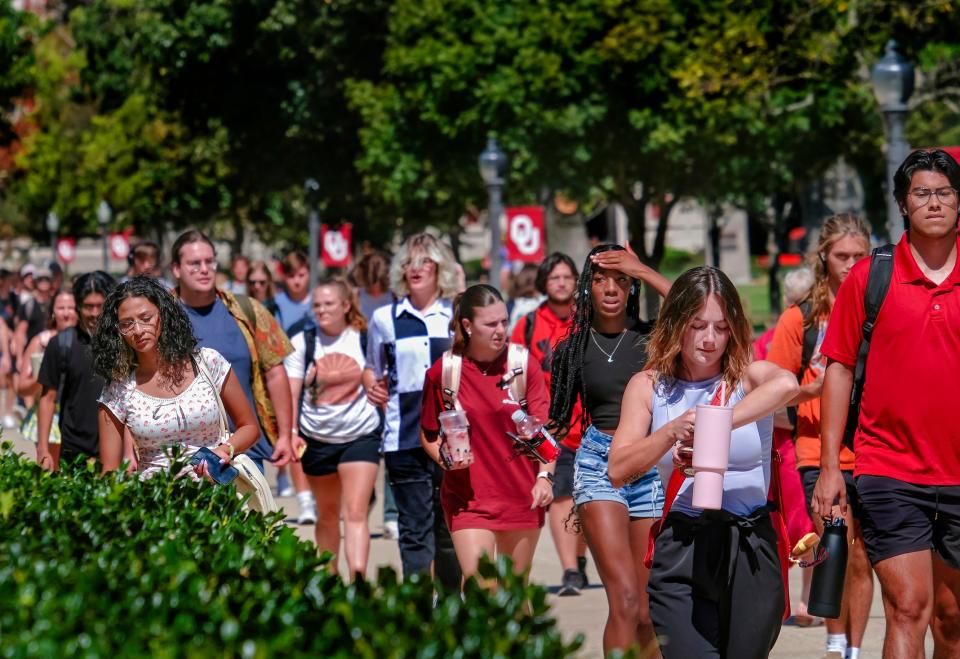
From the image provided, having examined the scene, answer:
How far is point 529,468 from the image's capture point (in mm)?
7277

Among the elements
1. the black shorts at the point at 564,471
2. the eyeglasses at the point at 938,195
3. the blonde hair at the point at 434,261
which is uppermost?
the eyeglasses at the point at 938,195

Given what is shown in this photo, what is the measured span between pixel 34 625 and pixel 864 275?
3.29m

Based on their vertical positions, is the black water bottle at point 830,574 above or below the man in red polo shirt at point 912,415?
below

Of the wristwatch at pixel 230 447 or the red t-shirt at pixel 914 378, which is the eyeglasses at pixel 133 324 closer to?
the wristwatch at pixel 230 447

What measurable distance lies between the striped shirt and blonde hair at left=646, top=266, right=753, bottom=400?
3.28m

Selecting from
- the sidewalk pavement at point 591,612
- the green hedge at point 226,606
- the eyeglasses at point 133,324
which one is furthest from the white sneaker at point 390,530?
the green hedge at point 226,606

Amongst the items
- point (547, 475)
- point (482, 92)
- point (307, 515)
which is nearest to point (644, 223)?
point (482, 92)

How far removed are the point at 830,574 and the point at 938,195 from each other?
128cm

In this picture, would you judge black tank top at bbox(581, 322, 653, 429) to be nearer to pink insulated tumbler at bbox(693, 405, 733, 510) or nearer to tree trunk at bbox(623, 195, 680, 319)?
pink insulated tumbler at bbox(693, 405, 733, 510)

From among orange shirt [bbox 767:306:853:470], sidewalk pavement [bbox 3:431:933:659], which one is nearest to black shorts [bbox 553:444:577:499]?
sidewalk pavement [bbox 3:431:933:659]

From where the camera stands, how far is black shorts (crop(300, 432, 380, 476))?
9.65m

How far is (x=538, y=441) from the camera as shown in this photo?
709cm

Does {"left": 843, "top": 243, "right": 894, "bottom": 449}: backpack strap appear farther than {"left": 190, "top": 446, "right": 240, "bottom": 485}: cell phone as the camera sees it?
No

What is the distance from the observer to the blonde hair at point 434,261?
8836 millimetres
